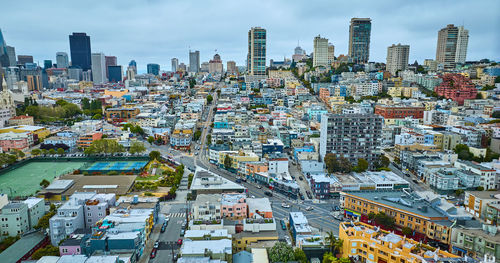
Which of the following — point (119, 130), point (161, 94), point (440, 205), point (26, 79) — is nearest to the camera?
point (440, 205)

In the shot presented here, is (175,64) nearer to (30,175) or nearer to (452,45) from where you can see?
(452,45)

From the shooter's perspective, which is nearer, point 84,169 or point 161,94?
point 84,169

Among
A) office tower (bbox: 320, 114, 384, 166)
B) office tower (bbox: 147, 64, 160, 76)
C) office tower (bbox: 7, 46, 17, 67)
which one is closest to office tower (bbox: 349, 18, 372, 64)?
office tower (bbox: 320, 114, 384, 166)

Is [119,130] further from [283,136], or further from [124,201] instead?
[124,201]

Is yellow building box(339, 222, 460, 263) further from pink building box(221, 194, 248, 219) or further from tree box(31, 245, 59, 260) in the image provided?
tree box(31, 245, 59, 260)

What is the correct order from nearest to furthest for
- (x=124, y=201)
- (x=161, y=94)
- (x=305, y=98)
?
(x=124, y=201) < (x=305, y=98) < (x=161, y=94)

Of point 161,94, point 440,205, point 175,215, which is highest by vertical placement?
point 161,94

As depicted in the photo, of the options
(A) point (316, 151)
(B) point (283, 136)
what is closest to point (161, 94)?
(B) point (283, 136)
